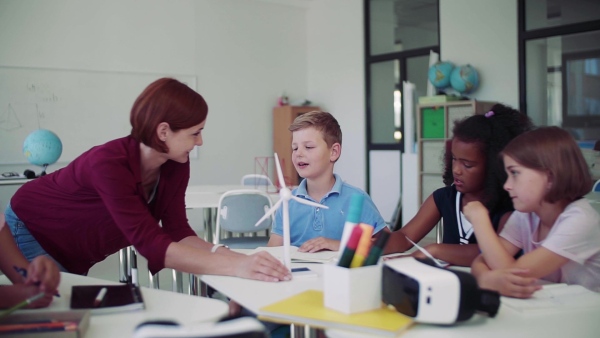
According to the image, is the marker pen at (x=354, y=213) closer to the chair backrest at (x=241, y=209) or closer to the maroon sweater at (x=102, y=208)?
the maroon sweater at (x=102, y=208)

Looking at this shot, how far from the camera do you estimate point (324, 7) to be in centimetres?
820

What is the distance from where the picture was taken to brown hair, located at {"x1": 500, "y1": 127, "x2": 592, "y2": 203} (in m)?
1.41

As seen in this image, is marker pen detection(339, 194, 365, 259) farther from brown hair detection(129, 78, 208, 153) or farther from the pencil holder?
brown hair detection(129, 78, 208, 153)

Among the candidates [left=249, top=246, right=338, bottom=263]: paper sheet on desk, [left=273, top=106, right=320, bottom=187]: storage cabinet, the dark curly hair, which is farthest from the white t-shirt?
[left=273, top=106, right=320, bottom=187]: storage cabinet

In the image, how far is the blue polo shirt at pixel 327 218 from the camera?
7.04 feet

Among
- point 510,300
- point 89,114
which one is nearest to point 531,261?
point 510,300

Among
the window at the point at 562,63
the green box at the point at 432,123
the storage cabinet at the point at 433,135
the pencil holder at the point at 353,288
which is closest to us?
the pencil holder at the point at 353,288

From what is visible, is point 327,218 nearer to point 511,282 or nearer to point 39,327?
point 511,282

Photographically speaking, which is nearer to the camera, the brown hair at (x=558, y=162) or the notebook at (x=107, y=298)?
the notebook at (x=107, y=298)

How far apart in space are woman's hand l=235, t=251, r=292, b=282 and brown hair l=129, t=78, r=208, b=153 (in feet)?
1.44

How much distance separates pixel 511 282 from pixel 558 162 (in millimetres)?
331

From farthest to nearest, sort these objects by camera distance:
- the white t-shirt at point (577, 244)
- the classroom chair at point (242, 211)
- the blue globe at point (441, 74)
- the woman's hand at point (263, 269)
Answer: the blue globe at point (441, 74)
the classroom chair at point (242, 211)
the woman's hand at point (263, 269)
the white t-shirt at point (577, 244)

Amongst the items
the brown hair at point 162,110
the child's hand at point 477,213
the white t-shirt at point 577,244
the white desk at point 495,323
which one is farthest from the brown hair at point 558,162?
the brown hair at point 162,110

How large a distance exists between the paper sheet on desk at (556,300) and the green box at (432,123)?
15.3ft
